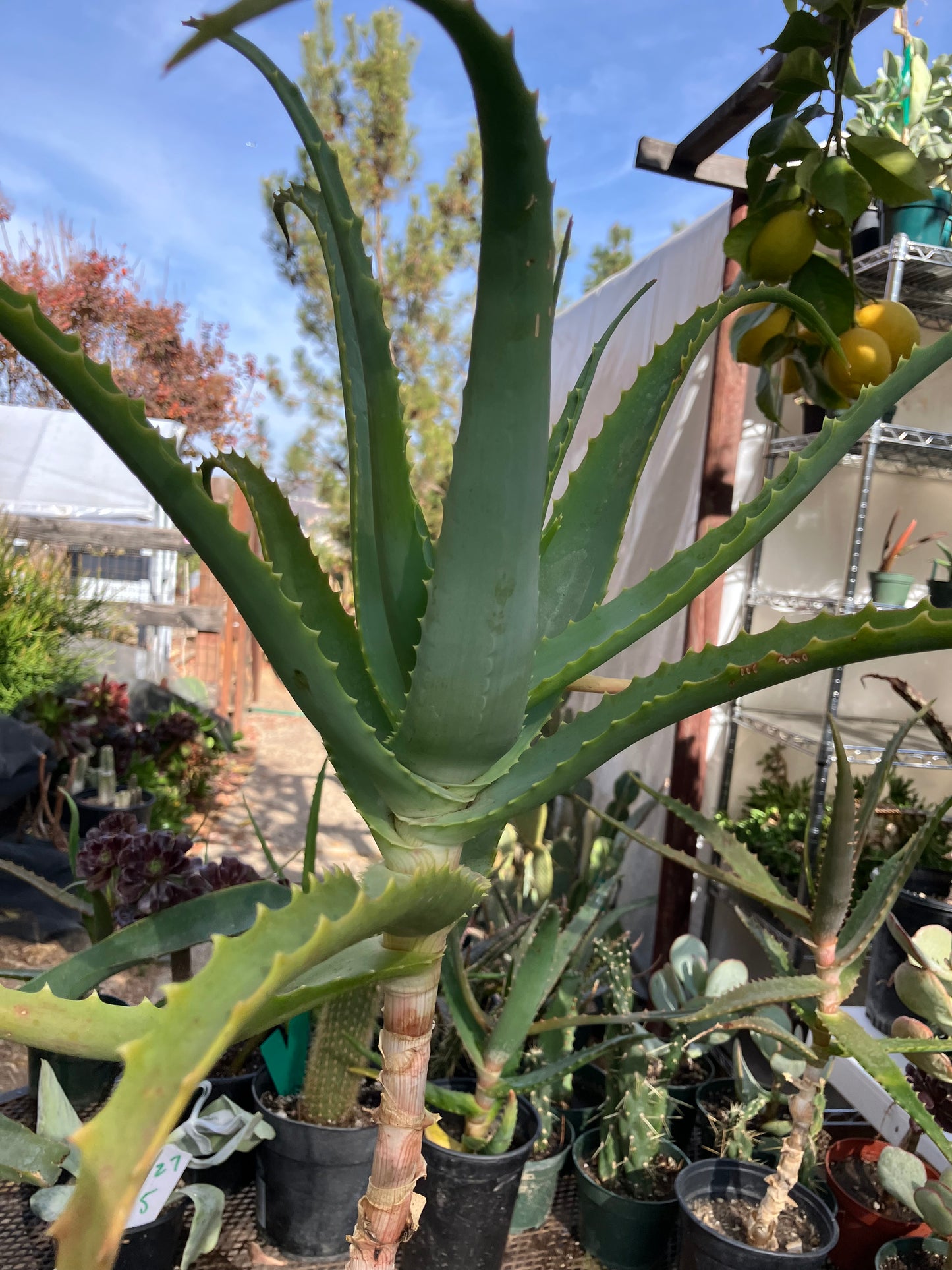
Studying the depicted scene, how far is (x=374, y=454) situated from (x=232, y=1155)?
124 cm

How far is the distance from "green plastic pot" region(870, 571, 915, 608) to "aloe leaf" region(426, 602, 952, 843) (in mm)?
1635

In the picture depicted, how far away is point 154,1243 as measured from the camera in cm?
104

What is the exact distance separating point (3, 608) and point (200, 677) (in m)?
3.31

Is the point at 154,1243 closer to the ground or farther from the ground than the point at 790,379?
closer to the ground

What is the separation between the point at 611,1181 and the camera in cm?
126

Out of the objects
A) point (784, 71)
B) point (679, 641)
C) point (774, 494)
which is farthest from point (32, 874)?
point (679, 641)

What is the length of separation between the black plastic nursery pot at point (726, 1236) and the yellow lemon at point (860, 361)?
0.91 m

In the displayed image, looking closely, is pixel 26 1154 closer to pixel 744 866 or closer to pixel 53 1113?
pixel 53 1113

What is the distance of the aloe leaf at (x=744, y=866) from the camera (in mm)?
871

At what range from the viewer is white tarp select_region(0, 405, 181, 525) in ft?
16.7

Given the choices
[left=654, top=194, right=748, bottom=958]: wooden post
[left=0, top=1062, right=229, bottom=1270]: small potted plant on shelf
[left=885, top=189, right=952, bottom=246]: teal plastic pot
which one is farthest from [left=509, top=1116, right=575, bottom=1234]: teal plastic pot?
[left=885, top=189, right=952, bottom=246]: teal plastic pot

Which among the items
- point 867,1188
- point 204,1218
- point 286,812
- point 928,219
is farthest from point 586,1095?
point 286,812

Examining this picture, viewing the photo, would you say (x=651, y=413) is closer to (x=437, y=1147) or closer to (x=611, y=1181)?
(x=437, y=1147)

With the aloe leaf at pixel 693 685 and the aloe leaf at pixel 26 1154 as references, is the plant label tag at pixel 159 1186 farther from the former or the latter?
the aloe leaf at pixel 693 685
